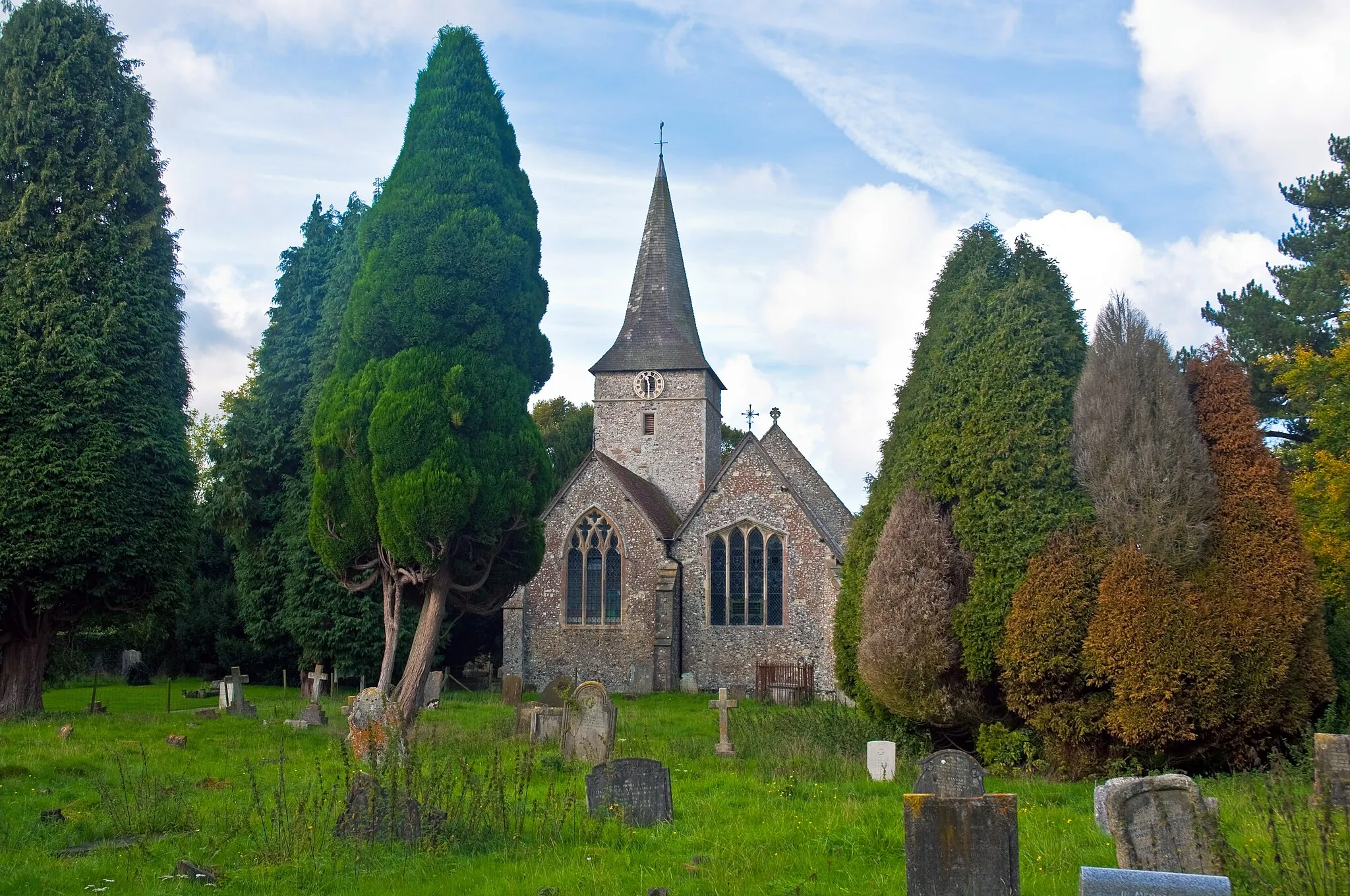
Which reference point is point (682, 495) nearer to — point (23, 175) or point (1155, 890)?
point (23, 175)

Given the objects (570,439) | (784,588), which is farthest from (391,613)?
(570,439)

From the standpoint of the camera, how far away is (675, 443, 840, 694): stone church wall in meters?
27.8

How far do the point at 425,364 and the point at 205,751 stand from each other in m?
6.25

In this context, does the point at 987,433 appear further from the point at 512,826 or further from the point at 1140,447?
the point at 512,826

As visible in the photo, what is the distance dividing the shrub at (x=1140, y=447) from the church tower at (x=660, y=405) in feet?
74.5

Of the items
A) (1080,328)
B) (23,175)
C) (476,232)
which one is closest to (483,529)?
(476,232)

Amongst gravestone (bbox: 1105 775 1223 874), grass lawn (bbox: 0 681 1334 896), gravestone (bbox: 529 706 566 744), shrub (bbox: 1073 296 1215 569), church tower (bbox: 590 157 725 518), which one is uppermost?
church tower (bbox: 590 157 725 518)

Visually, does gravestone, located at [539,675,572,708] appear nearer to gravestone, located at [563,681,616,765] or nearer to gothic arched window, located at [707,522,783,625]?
gravestone, located at [563,681,616,765]

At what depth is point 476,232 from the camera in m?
17.3

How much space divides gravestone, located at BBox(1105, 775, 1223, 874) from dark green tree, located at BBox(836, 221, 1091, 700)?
15.4 feet

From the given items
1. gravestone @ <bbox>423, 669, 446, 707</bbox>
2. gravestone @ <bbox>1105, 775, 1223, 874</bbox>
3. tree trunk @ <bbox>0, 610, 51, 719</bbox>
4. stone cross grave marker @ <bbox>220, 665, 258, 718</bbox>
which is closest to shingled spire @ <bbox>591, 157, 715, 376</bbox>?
gravestone @ <bbox>423, 669, 446, 707</bbox>

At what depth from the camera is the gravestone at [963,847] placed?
583 cm

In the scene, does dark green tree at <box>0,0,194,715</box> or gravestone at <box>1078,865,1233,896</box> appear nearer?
gravestone at <box>1078,865,1233,896</box>

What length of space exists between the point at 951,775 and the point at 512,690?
14761mm
